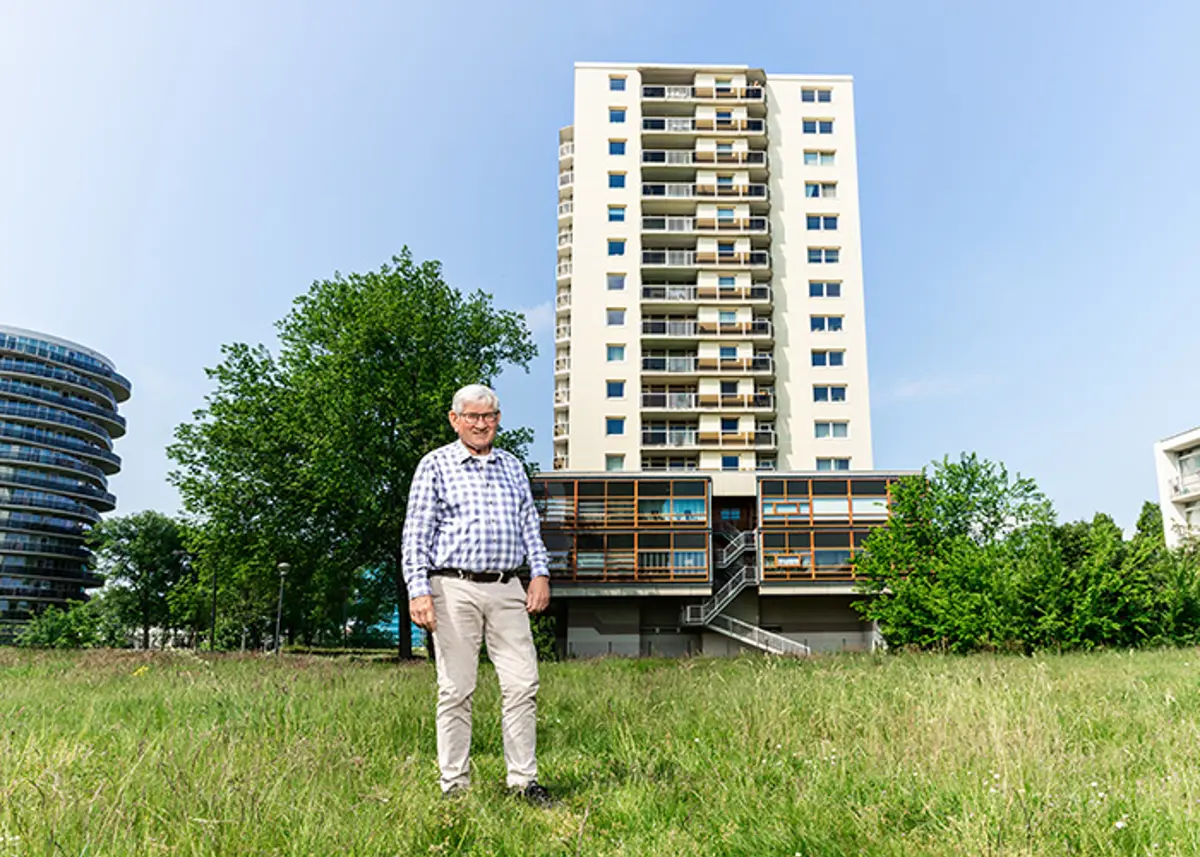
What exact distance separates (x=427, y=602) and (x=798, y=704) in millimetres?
3151

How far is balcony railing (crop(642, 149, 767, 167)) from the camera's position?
183 ft

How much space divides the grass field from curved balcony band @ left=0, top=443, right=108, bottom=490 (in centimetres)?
10762

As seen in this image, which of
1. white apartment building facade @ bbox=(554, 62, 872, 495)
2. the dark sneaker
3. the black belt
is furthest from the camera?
white apartment building facade @ bbox=(554, 62, 872, 495)

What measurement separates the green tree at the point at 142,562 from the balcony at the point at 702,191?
144 feet

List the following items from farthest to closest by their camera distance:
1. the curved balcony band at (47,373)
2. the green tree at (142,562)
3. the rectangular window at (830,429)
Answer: the curved balcony band at (47,373)
the green tree at (142,562)
the rectangular window at (830,429)

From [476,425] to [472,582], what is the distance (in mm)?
892

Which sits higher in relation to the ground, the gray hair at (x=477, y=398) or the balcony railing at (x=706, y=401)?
the balcony railing at (x=706, y=401)

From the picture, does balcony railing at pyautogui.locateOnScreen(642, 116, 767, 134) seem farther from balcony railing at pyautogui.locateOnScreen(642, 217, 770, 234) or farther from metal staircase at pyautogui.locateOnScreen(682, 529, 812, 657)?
metal staircase at pyautogui.locateOnScreen(682, 529, 812, 657)

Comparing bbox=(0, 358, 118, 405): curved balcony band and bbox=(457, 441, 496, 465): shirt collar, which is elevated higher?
bbox=(0, 358, 118, 405): curved balcony band

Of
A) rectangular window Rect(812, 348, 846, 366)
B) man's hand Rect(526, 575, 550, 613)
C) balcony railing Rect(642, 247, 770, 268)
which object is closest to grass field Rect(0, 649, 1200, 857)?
man's hand Rect(526, 575, 550, 613)

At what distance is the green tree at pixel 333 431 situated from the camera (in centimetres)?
2784

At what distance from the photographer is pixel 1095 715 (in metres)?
5.59

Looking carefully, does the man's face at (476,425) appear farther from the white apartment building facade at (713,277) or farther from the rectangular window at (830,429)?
the rectangular window at (830,429)

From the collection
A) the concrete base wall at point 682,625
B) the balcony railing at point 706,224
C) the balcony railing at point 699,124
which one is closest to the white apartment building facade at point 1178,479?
the concrete base wall at point 682,625
